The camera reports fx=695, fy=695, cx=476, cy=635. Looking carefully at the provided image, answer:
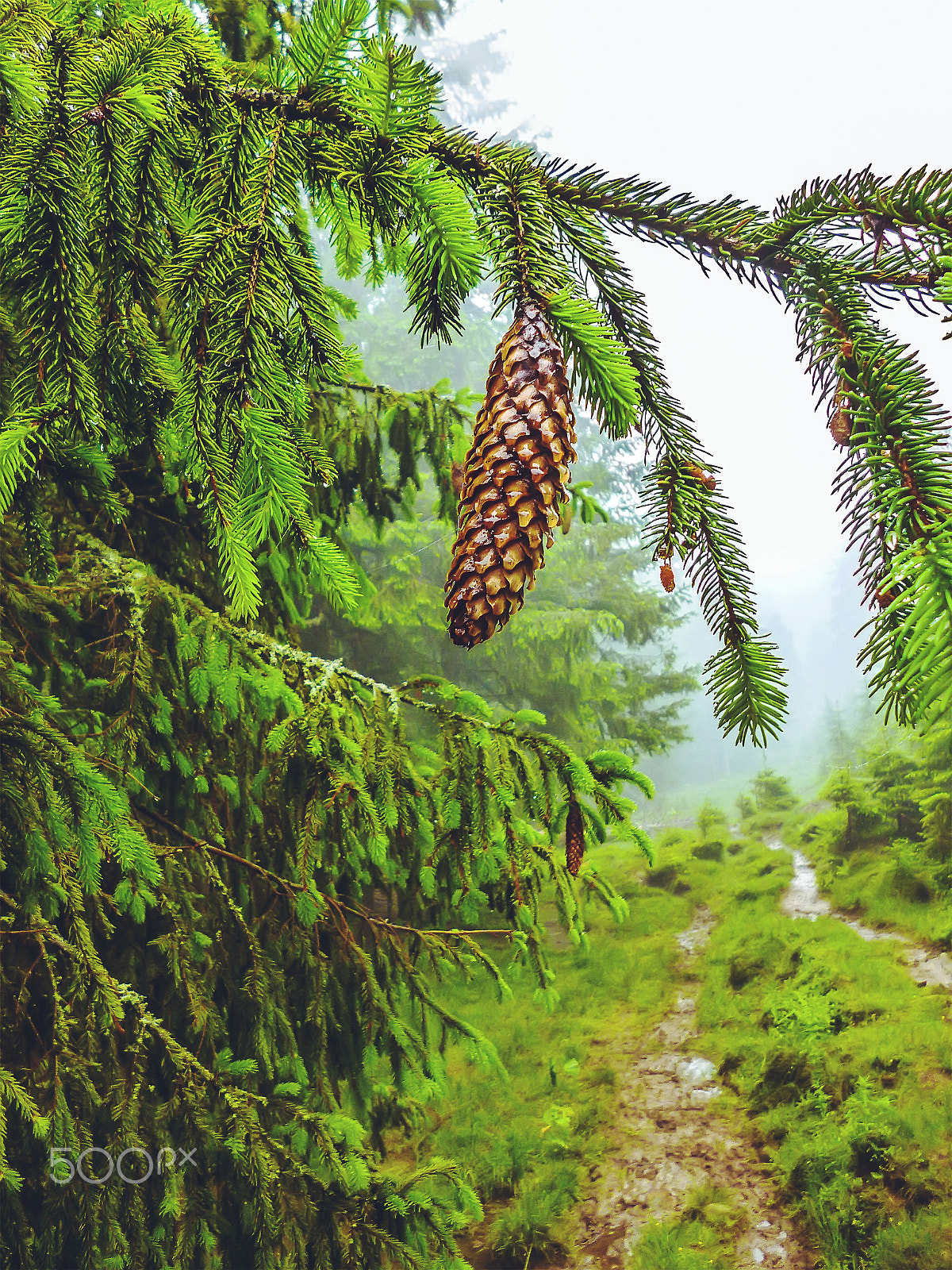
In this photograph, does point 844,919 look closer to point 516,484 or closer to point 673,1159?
point 673,1159

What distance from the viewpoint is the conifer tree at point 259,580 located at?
764 millimetres

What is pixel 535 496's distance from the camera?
2.31 feet

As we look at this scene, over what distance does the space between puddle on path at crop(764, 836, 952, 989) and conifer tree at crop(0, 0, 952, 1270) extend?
20.9ft

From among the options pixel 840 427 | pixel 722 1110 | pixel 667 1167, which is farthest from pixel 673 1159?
pixel 840 427

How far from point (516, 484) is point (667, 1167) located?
6.37 metres

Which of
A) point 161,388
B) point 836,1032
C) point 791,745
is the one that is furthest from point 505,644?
point 791,745

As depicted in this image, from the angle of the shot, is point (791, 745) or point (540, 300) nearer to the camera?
point (540, 300)

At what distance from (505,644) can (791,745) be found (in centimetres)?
4239

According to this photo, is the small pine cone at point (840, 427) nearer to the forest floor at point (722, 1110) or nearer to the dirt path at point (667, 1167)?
the forest floor at point (722, 1110)

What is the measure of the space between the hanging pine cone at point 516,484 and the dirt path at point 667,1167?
5.55m

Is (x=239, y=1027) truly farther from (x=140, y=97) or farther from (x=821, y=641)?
(x=821, y=641)

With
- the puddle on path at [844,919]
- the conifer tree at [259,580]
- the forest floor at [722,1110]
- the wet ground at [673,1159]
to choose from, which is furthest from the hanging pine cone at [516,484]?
the puddle on path at [844,919]

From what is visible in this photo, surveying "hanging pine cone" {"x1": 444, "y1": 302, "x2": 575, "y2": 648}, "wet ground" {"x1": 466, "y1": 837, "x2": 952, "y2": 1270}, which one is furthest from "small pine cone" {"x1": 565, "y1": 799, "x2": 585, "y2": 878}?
"wet ground" {"x1": 466, "y1": 837, "x2": 952, "y2": 1270}

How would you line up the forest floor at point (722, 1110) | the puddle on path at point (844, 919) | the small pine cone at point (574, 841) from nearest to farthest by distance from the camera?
the small pine cone at point (574, 841), the forest floor at point (722, 1110), the puddle on path at point (844, 919)
